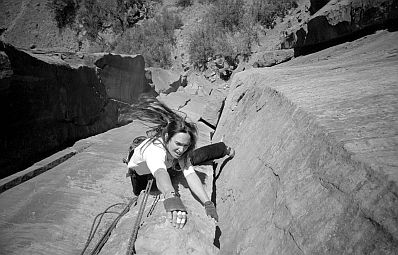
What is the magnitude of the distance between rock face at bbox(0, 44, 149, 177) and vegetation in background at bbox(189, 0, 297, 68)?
14.5 feet

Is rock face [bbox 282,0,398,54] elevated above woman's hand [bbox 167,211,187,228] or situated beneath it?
elevated above

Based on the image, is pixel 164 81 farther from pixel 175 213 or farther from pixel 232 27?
pixel 175 213

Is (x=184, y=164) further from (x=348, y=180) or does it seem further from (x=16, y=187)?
(x=16, y=187)

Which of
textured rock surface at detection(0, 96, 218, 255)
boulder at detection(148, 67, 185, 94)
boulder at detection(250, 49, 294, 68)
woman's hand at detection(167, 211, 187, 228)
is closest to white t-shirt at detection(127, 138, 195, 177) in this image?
textured rock surface at detection(0, 96, 218, 255)

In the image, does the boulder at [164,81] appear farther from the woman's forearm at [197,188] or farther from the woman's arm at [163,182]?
the woman's arm at [163,182]

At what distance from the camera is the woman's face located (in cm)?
193

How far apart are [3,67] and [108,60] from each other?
3.55m

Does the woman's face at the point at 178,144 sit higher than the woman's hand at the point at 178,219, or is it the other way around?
the woman's face at the point at 178,144

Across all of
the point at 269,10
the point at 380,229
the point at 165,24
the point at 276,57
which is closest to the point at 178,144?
the point at 380,229

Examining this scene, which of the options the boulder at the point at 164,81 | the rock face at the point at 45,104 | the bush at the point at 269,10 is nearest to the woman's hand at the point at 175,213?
the rock face at the point at 45,104

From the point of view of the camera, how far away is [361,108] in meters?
1.49

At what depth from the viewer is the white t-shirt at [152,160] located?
6.46 ft

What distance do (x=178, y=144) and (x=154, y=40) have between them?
10.9 m

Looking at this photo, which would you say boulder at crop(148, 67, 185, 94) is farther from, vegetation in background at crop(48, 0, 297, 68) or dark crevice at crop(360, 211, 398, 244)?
dark crevice at crop(360, 211, 398, 244)
